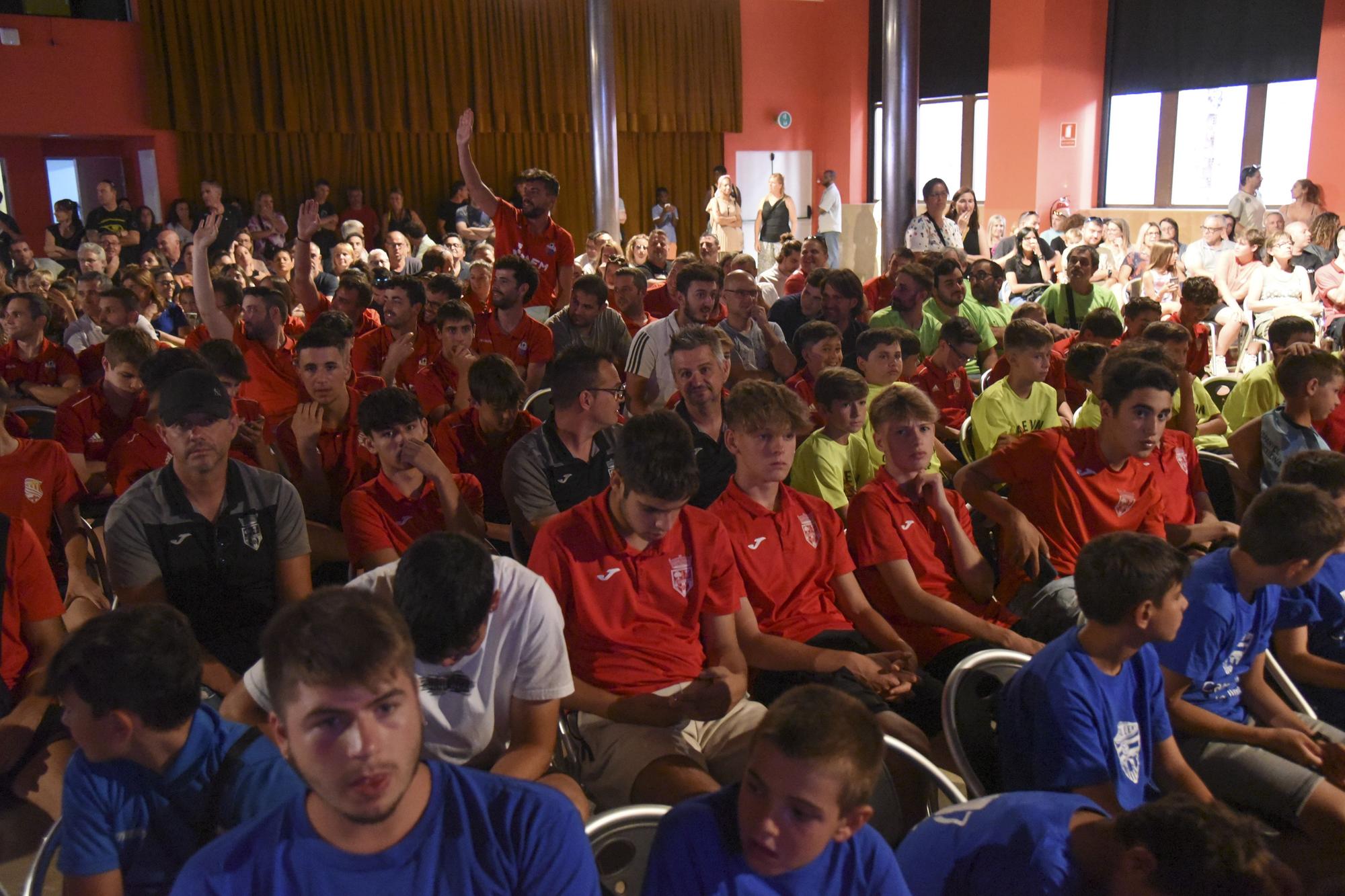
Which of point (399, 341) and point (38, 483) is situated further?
point (399, 341)

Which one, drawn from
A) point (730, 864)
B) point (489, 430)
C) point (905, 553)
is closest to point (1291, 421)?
point (905, 553)

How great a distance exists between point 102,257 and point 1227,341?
9.83m

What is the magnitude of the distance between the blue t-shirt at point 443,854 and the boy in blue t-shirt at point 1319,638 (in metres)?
2.21

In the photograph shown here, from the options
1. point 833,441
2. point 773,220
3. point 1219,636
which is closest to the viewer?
point 1219,636

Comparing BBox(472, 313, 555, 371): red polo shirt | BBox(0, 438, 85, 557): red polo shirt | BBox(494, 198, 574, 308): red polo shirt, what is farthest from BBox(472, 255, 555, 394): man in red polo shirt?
BBox(0, 438, 85, 557): red polo shirt

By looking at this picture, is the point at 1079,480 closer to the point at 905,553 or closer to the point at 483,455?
the point at 905,553

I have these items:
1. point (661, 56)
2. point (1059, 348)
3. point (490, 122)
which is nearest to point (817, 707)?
point (1059, 348)

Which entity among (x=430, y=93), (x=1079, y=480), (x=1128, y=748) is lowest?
(x=1128, y=748)

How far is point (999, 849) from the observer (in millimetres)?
1668

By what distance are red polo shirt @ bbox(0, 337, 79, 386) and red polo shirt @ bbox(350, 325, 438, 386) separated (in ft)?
4.66

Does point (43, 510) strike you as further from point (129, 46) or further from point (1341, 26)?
point (1341, 26)

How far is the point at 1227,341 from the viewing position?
8.83 meters

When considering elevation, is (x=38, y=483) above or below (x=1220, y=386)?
above

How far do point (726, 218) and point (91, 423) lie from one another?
10.9 m
